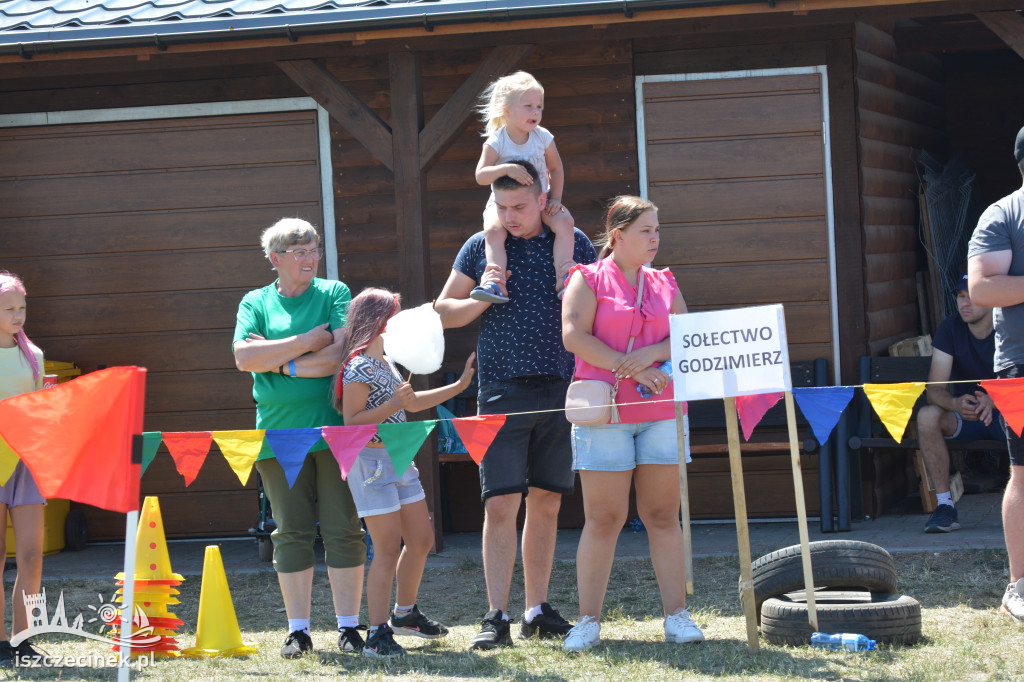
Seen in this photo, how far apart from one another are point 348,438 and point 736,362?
5.05ft

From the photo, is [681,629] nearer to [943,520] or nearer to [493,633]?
[493,633]

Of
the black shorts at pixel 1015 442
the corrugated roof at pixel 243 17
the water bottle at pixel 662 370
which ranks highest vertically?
the corrugated roof at pixel 243 17

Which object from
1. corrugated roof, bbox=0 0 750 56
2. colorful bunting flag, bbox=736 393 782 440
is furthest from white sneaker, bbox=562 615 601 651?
corrugated roof, bbox=0 0 750 56

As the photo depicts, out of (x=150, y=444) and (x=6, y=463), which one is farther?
(x=150, y=444)

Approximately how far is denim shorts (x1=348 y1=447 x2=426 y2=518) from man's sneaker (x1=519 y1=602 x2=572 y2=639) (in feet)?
2.48

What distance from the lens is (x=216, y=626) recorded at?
4.98 metres

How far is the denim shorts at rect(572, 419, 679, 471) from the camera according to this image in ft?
14.9

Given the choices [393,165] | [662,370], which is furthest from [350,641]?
[393,165]

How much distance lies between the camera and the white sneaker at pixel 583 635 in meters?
4.59

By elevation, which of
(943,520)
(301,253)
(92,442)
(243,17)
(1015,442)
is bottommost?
(943,520)

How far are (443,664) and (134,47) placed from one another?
399cm

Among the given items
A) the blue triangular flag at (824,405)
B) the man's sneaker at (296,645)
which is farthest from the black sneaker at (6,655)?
the blue triangular flag at (824,405)

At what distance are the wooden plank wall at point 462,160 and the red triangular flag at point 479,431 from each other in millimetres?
2967

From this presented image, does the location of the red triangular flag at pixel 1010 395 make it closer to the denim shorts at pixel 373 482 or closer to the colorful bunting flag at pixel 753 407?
the colorful bunting flag at pixel 753 407
